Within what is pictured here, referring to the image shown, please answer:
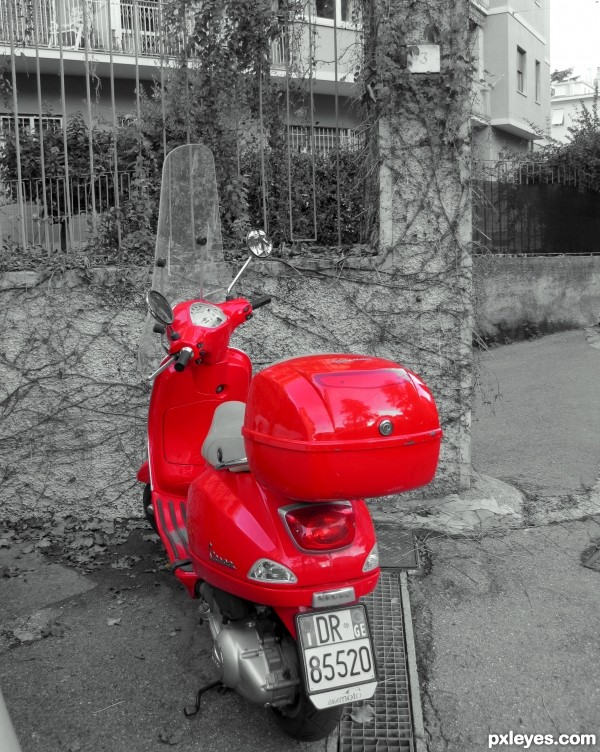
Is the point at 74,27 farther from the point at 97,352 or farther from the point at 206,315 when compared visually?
the point at 206,315

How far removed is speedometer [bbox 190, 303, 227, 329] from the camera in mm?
3359

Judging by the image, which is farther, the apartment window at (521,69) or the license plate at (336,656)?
the apartment window at (521,69)

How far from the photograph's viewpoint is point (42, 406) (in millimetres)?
4684

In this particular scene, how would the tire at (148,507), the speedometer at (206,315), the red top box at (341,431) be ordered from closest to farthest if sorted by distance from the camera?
1. the red top box at (341,431)
2. the speedometer at (206,315)
3. the tire at (148,507)

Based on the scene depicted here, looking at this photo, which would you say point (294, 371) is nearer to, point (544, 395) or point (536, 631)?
point (536, 631)

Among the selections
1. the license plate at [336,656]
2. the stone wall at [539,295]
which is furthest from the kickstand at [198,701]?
the stone wall at [539,295]

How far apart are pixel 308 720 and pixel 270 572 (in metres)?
0.53

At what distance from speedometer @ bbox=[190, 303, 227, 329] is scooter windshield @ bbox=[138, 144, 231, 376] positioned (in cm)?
43

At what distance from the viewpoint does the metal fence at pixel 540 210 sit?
11.9 m

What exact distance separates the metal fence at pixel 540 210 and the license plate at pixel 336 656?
9.59 metres

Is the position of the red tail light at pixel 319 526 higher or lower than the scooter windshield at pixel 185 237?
lower

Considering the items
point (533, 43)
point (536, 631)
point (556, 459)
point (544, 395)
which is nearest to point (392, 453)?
point (536, 631)

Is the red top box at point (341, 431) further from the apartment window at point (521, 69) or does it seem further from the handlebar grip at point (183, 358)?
the apartment window at point (521, 69)

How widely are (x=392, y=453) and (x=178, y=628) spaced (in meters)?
1.74
